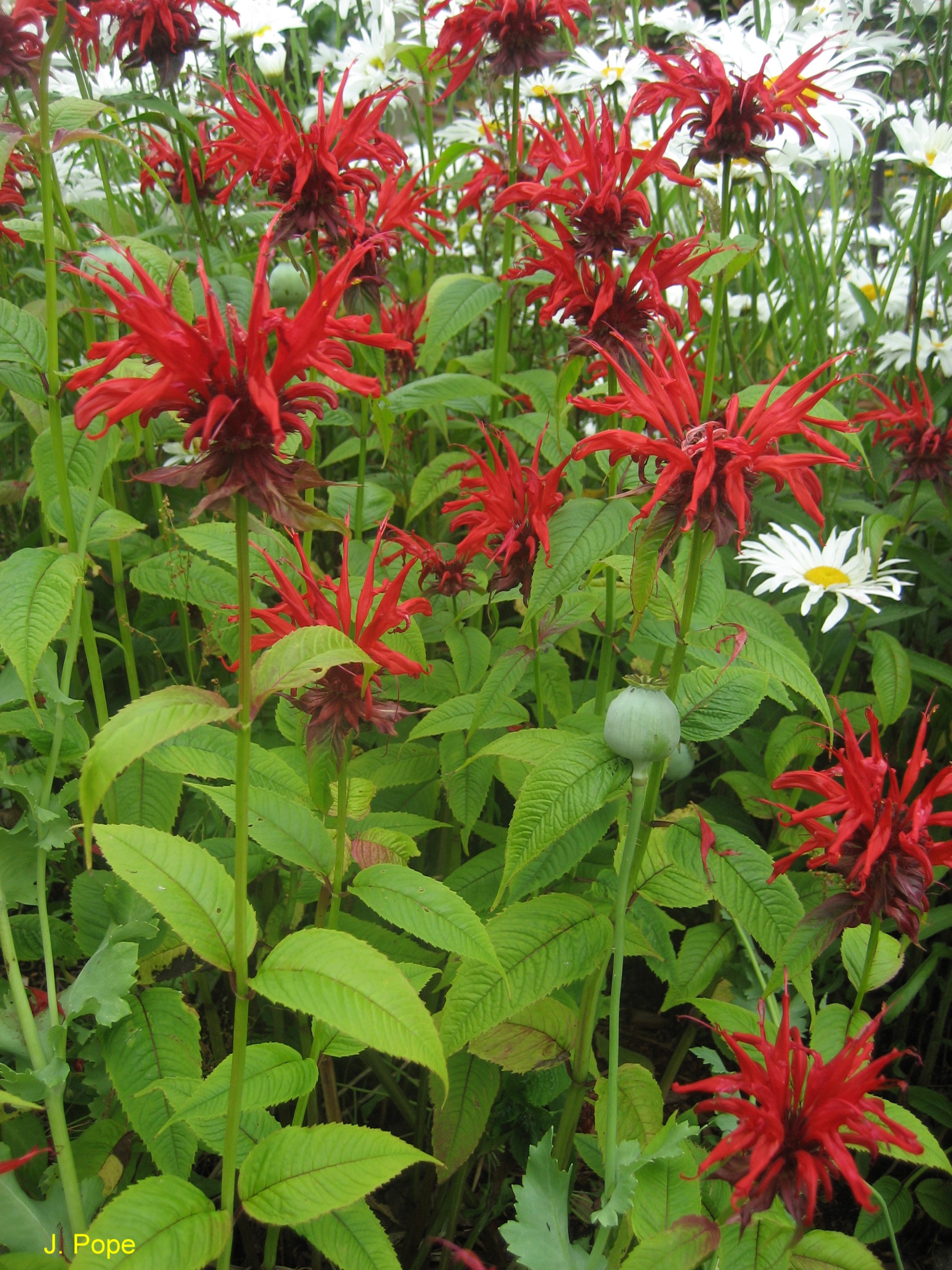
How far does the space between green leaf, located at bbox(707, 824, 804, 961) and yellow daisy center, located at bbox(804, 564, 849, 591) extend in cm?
→ 60

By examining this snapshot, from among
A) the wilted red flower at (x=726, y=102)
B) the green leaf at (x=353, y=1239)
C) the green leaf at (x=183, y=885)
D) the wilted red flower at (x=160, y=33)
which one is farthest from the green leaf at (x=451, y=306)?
the green leaf at (x=353, y=1239)

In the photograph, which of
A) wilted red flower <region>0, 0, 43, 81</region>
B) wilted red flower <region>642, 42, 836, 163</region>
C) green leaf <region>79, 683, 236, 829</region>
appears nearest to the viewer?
green leaf <region>79, 683, 236, 829</region>

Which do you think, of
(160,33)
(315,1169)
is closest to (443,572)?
(315,1169)

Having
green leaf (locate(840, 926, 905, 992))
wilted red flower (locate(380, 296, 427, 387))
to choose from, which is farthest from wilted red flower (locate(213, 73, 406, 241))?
green leaf (locate(840, 926, 905, 992))

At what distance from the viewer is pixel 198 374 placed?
0.61m

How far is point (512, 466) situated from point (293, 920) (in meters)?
0.55

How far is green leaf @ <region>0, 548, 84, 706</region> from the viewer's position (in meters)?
0.78

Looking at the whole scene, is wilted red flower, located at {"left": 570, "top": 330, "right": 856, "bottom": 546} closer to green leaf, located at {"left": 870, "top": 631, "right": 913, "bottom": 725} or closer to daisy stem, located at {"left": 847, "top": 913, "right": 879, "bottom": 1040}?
daisy stem, located at {"left": 847, "top": 913, "right": 879, "bottom": 1040}

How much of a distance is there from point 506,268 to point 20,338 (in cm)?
72

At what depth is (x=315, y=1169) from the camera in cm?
71

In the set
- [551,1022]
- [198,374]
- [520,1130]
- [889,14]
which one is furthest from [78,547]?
[889,14]

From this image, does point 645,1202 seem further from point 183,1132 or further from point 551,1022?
point 183,1132

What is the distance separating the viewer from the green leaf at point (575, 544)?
0.90m

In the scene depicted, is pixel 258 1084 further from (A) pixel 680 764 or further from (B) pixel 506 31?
(B) pixel 506 31
